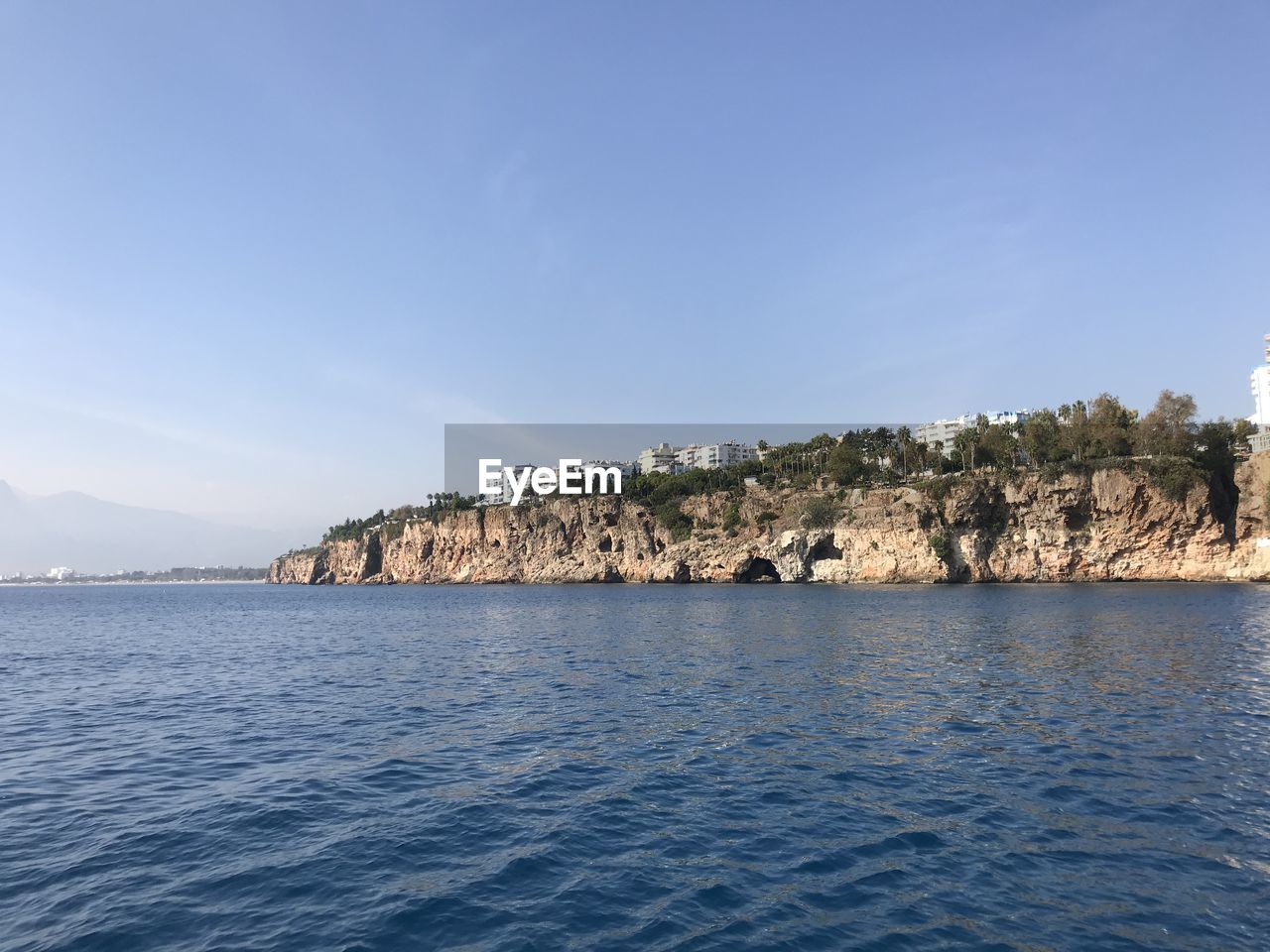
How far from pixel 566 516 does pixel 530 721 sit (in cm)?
12419

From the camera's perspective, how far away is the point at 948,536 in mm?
98312

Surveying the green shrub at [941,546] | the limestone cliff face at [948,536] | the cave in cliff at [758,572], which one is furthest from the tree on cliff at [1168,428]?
the cave in cliff at [758,572]

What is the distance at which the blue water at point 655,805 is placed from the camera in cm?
916

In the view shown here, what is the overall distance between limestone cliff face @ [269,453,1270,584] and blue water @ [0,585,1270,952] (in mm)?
67276

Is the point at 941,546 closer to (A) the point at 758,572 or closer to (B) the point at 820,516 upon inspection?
(B) the point at 820,516

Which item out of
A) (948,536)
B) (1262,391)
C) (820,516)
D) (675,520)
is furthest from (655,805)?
(1262,391)

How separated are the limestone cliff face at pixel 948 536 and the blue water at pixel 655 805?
67.3 meters

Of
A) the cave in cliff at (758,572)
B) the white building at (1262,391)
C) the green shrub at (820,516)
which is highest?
the white building at (1262,391)

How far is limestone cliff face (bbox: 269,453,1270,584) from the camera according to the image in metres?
84.0

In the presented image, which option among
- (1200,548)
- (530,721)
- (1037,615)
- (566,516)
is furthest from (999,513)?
(530,721)

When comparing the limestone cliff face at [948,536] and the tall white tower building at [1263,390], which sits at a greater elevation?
the tall white tower building at [1263,390]

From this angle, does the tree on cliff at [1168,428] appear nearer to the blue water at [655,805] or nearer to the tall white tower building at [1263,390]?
the tall white tower building at [1263,390]

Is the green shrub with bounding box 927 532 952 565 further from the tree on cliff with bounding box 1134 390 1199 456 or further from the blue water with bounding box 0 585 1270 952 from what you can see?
the blue water with bounding box 0 585 1270 952

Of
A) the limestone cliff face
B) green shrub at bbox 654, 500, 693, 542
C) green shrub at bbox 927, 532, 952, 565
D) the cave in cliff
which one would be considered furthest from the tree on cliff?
green shrub at bbox 654, 500, 693, 542
